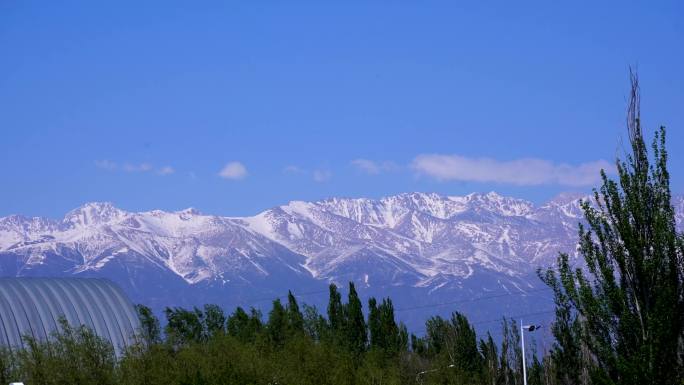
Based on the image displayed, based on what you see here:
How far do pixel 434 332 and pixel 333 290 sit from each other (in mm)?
12857

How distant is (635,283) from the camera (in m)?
38.3

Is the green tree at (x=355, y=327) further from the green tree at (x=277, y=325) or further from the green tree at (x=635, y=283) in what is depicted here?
the green tree at (x=635, y=283)

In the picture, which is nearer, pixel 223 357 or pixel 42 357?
pixel 42 357

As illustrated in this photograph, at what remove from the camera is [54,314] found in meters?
83.7

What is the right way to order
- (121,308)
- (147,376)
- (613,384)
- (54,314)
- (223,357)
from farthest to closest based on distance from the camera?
(121,308) → (54,314) → (223,357) → (147,376) → (613,384)

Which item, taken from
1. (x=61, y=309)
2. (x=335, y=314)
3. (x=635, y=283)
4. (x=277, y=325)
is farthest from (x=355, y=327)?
(x=635, y=283)

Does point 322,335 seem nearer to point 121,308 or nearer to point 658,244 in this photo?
point 121,308

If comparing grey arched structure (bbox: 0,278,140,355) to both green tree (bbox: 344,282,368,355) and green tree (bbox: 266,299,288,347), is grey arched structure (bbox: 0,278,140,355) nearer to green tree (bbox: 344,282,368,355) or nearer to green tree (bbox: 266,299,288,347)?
green tree (bbox: 266,299,288,347)

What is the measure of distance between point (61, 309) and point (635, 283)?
55.7 meters

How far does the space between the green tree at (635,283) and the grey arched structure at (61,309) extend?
153ft

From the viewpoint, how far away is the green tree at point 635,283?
122 ft

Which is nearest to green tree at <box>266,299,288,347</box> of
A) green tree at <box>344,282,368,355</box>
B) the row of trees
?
the row of trees

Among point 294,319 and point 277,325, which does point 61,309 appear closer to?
point 277,325

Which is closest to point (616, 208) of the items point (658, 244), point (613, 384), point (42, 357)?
point (658, 244)
